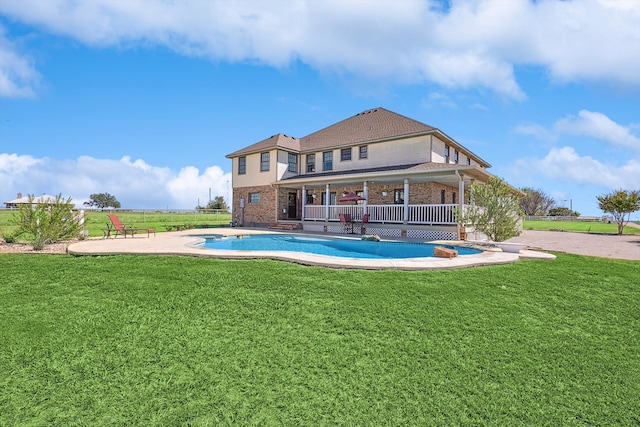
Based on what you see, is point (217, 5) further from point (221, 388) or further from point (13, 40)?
point (221, 388)

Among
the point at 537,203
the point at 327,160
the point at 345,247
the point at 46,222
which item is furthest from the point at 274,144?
the point at 537,203

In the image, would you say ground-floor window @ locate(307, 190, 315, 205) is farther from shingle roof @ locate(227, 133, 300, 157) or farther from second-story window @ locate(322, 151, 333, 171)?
shingle roof @ locate(227, 133, 300, 157)

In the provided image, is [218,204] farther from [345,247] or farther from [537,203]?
[537,203]

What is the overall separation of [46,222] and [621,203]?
121 feet

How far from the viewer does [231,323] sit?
4.40m

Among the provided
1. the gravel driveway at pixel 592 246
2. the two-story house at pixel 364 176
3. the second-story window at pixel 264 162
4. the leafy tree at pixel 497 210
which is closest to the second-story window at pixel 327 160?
the two-story house at pixel 364 176

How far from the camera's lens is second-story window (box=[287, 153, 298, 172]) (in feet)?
81.4

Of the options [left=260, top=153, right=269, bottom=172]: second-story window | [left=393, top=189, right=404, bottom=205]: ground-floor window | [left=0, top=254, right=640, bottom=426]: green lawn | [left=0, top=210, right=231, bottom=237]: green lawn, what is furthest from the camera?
[left=260, top=153, right=269, bottom=172]: second-story window

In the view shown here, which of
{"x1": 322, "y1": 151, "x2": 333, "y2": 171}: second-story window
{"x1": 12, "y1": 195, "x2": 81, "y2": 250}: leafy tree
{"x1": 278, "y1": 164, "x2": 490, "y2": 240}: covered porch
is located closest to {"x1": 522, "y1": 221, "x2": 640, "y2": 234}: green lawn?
{"x1": 278, "y1": 164, "x2": 490, "y2": 240}: covered porch

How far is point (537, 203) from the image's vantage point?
6662 cm

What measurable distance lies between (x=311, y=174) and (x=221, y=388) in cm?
2076

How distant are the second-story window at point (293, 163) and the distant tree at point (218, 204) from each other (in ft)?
162

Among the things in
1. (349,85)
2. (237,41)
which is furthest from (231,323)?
(349,85)

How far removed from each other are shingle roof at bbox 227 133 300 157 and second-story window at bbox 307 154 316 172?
1.27 meters
